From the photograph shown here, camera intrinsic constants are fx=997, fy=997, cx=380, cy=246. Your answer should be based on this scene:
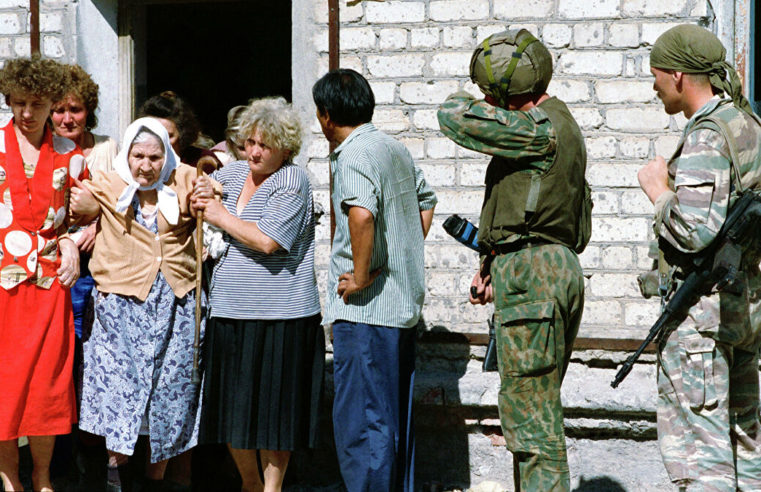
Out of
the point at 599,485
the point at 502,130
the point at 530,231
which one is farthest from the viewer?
the point at 599,485

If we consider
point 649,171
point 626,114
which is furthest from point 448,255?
point 649,171

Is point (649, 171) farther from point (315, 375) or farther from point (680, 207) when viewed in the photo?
point (315, 375)

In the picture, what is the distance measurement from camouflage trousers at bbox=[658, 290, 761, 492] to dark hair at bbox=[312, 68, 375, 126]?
158cm

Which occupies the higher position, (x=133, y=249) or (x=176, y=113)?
(x=176, y=113)

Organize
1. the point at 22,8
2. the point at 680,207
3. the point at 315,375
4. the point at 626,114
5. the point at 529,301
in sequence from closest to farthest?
the point at 680,207
the point at 529,301
the point at 315,375
the point at 626,114
the point at 22,8

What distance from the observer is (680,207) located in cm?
360

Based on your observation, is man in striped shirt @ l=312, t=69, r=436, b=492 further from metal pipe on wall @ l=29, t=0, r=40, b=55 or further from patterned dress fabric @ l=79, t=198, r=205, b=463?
metal pipe on wall @ l=29, t=0, r=40, b=55

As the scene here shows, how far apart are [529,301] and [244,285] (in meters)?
1.31

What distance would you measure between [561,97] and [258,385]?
2344 millimetres

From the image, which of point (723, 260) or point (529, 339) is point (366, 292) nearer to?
point (529, 339)

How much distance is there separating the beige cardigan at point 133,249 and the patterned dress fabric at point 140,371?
0.04 meters

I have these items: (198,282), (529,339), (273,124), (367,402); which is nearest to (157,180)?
(198,282)

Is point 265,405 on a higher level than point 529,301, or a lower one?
lower

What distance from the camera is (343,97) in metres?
4.23
